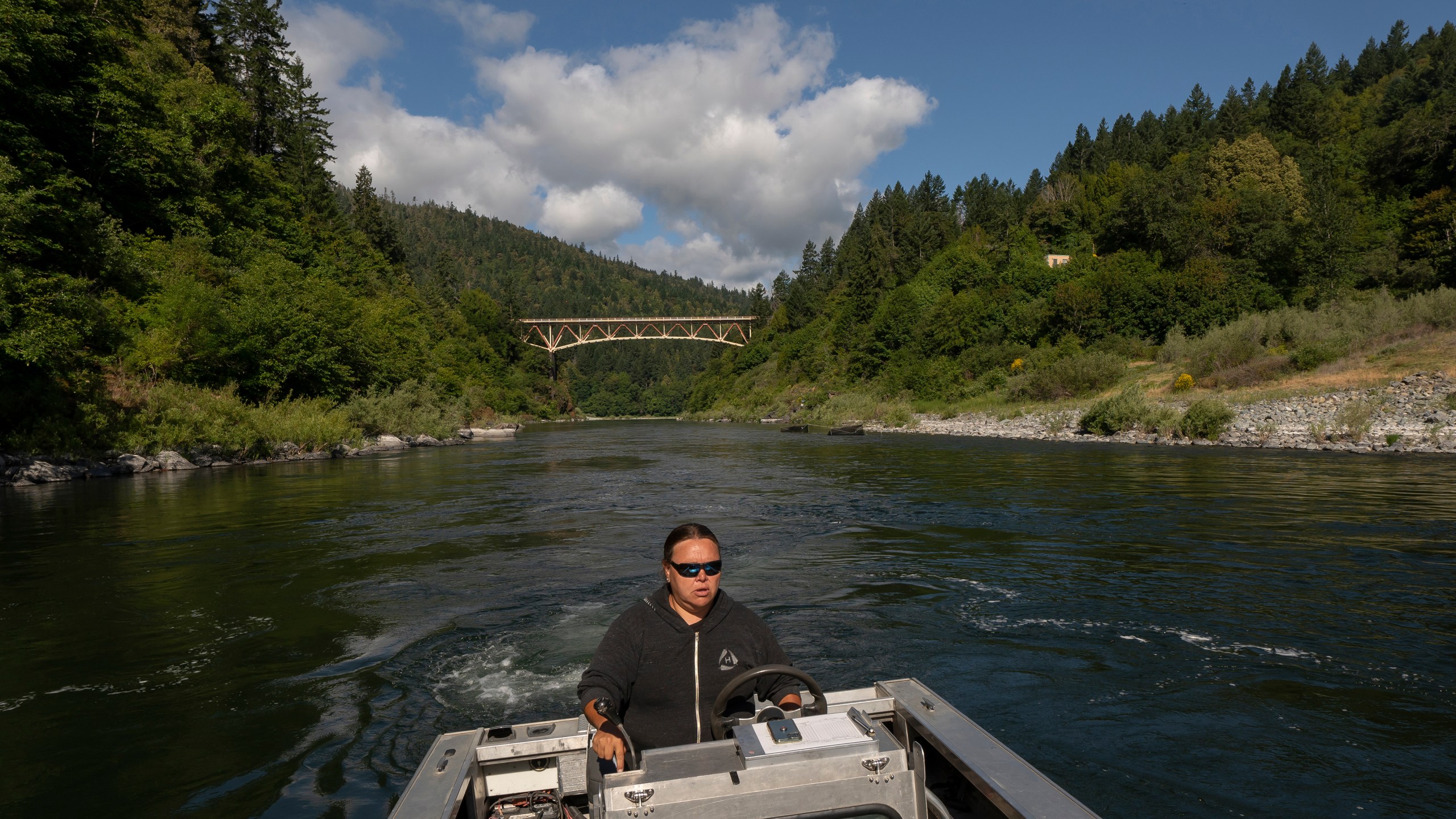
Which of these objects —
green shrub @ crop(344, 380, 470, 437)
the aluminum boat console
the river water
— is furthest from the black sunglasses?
green shrub @ crop(344, 380, 470, 437)

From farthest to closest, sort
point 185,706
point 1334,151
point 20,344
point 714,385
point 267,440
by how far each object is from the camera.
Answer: point 714,385, point 1334,151, point 267,440, point 20,344, point 185,706

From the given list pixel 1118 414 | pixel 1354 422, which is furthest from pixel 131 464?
pixel 1354 422

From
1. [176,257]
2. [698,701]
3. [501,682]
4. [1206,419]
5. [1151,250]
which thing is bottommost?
[501,682]

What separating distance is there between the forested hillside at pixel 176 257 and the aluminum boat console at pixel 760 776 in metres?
19.7

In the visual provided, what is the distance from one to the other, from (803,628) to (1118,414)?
1120 inches

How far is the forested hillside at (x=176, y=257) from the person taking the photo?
20.2 meters

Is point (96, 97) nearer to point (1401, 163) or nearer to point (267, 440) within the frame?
point (267, 440)

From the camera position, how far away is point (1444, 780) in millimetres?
4395

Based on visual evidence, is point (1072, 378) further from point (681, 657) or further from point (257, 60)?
point (257, 60)

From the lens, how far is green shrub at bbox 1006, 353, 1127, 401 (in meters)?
43.3

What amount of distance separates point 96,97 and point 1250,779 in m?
36.4

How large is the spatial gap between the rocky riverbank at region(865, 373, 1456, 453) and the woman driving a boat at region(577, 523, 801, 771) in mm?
26789

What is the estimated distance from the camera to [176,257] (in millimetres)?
30938

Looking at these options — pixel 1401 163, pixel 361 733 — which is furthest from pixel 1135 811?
pixel 1401 163
